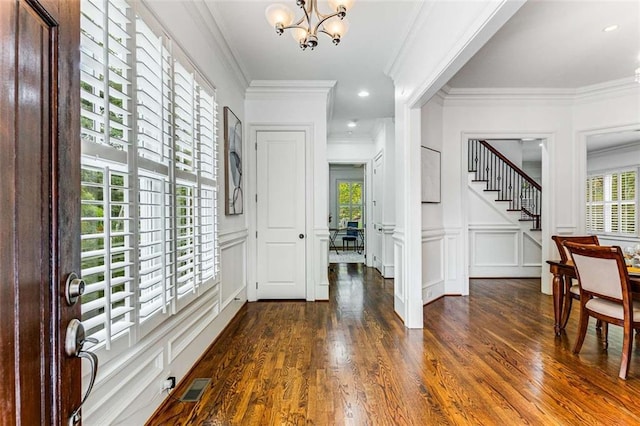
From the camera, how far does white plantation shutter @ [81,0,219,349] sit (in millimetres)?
1338

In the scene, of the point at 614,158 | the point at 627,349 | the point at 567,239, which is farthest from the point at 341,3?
the point at 614,158

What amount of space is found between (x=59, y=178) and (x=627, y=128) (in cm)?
598

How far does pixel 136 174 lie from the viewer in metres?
1.64

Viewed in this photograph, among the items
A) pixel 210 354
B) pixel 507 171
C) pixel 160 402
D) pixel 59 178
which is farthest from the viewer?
pixel 507 171

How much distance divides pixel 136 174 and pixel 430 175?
362 cm

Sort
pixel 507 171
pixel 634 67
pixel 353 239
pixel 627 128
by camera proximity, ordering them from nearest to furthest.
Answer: pixel 634 67, pixel 627 128, pixel 507 171, pixel 353 239

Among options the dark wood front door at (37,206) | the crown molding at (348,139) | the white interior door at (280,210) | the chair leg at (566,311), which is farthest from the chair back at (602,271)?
the crown molding at (348,139)

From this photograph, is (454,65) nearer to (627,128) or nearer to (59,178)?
(59,178)

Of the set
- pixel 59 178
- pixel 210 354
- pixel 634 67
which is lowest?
pixel 210 354

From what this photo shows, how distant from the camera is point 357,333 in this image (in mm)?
3105

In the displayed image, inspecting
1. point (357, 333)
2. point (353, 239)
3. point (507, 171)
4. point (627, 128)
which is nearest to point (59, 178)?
point (357, 333)

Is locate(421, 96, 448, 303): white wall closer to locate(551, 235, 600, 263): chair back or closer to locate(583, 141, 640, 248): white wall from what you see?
locate(551, 235, 600, 263): chair back

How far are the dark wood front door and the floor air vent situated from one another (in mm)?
1477

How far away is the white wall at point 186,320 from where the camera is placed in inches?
58.3
